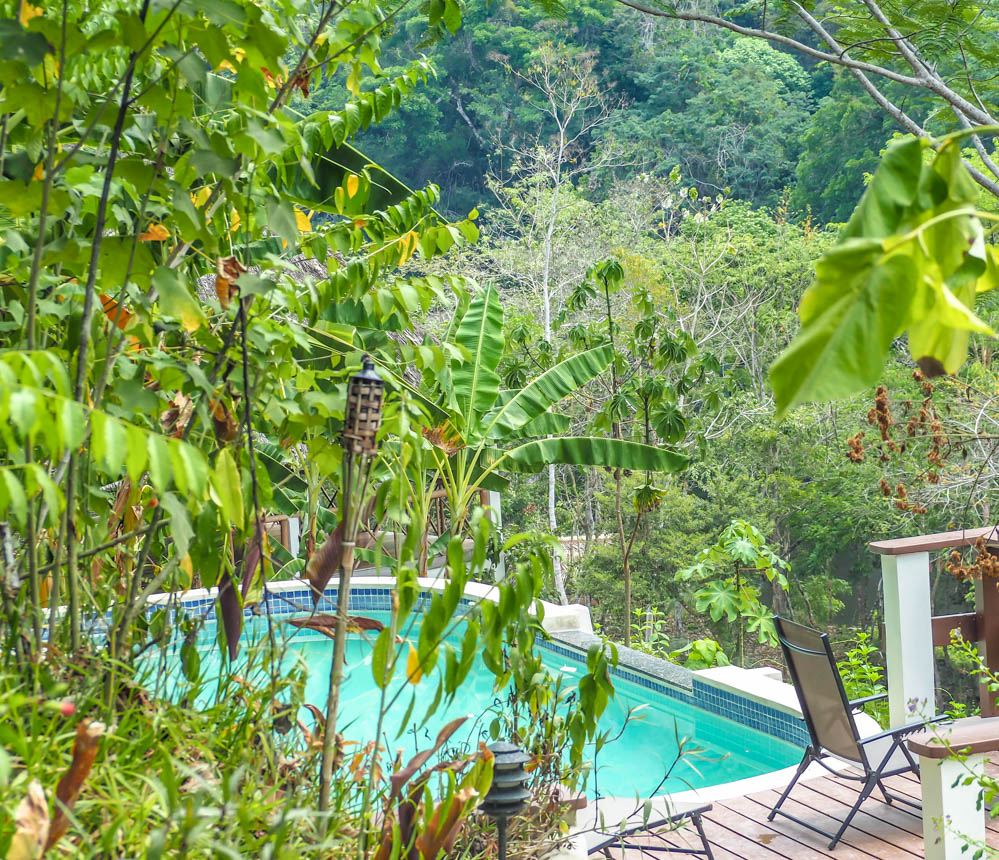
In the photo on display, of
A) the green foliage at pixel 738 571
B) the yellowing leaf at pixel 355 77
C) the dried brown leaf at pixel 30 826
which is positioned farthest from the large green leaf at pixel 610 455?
the dried brown leaf at pixel 30 826

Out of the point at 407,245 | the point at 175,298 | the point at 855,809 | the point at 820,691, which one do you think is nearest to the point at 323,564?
the point at 175,298

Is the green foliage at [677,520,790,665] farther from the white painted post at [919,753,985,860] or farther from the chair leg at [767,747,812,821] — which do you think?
the white painted post at [919,753,985,860]

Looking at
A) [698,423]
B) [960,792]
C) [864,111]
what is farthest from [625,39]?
[960,792]

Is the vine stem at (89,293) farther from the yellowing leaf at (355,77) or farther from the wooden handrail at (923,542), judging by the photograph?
the wooden handrail at (923,542)

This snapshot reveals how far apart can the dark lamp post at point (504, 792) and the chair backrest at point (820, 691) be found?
194cm

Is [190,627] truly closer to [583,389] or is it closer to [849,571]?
[583,389]

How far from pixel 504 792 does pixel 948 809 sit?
1808 mm

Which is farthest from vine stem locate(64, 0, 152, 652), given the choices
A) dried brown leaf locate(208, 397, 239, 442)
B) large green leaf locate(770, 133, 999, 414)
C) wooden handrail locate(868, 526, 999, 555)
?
wooden handrail locate(868, 526, 999, 555)

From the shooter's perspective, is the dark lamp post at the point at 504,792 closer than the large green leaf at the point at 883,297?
No

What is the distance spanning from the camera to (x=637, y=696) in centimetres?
621

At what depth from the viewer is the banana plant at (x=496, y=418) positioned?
495cm

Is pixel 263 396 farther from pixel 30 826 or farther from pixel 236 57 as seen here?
pixel 30 826

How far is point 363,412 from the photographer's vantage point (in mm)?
1676

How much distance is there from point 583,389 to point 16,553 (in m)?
10.1
